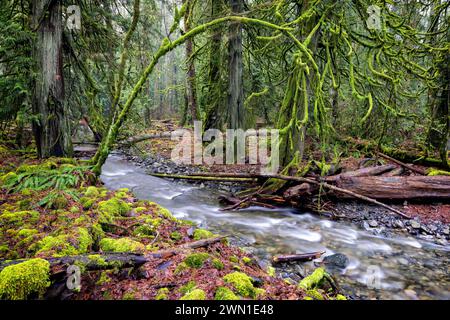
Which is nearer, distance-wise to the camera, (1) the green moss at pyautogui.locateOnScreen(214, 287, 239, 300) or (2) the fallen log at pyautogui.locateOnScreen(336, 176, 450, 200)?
(1) the green moss at pyautogui.locateOnScreen(214, 287, 239, 300)

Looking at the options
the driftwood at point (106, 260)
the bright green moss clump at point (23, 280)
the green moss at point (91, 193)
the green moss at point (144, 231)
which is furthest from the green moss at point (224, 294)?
the green moss at point (91, 193)

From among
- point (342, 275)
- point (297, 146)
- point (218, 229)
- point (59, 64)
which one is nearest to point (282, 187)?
point (297, 146)

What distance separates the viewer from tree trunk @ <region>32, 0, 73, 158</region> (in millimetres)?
5836

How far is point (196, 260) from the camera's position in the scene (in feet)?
9.59

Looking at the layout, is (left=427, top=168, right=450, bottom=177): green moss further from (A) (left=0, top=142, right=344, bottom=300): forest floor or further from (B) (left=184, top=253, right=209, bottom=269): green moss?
(B) (left=184, top=253, right=209, bottom=269): green moss

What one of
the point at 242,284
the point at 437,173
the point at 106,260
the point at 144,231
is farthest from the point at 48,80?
the point at 437,173

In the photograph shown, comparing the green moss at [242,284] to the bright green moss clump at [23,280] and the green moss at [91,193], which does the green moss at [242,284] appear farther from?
the green moss at [91,193]

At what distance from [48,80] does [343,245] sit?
Result: 22.1ft

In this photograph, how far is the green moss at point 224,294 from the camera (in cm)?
229

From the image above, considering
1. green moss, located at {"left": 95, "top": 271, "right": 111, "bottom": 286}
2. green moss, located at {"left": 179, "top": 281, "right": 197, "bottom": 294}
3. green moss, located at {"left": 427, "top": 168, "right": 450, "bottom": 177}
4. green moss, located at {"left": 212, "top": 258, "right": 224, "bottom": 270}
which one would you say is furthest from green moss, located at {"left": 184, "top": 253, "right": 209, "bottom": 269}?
green moss, located at {"left": 427, "top": 168, "right": 450, "bottom": 177}

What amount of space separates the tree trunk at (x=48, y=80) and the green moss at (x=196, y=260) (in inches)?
185

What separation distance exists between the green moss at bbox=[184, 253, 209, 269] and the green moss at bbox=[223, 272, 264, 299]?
0.36 metres

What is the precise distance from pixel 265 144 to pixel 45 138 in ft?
25.5

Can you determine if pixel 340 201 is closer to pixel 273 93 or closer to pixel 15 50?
pixel 273 93
